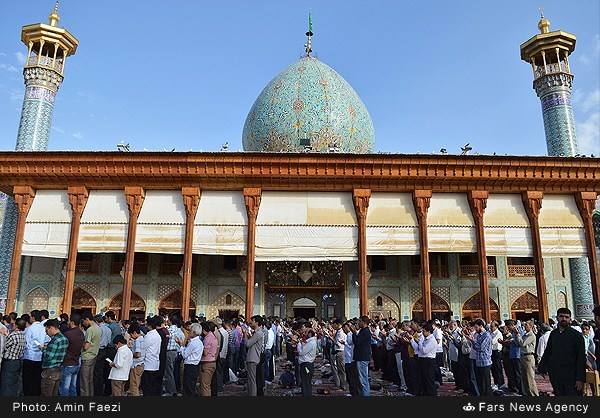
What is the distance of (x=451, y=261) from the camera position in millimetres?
20172

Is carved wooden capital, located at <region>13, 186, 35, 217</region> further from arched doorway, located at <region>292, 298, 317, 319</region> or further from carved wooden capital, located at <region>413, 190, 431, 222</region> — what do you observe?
carved wooden capital, located at <region>413, 190, 431, 222</region>

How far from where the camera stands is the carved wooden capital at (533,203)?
1778 cm

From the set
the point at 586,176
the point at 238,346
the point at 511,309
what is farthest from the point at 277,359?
the point at 586,176

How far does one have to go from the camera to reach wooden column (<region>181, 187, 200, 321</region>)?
54.9 feet

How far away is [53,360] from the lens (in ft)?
23.9

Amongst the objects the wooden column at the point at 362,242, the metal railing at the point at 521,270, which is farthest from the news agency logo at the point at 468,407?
the metal railing at the point at 521,270

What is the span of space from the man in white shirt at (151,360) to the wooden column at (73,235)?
10.2 metres

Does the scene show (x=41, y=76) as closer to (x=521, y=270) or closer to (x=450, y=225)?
(x=450, y=225)

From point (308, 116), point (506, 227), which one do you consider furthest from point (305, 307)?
point (506, 227)

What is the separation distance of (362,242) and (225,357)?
26.9 ft

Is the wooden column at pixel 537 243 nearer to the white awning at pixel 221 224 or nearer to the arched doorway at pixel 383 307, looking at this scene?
the arched doorway at pixel 383 307

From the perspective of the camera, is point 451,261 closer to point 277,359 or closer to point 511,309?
point 511,309

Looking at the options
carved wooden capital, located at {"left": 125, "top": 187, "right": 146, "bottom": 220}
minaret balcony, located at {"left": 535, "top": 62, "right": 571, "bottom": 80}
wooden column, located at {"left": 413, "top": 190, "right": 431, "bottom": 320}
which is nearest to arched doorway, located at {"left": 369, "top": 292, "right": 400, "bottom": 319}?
wooden column, located at {"left": 413, "top": 190, "right": 431, "bottom": 320}

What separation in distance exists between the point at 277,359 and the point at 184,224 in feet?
19.4
